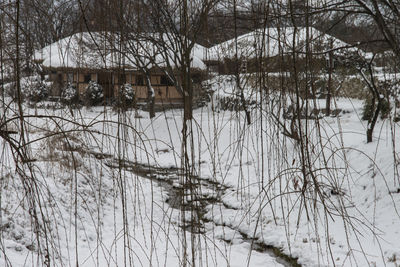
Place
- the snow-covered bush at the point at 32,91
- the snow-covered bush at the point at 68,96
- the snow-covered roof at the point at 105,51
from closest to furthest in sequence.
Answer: the snow-covered roof at the point at 105,51, the snow-covered bush at the point at 32,91, the snow-covered bush at the point at 68,96

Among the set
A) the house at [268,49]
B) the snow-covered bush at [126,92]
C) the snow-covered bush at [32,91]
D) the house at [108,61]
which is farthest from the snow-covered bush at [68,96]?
the house at [268,49]

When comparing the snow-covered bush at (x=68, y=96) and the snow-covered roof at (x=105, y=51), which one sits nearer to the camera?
the snow-covered roof at (x=105, y=51)

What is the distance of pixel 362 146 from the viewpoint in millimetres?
6527

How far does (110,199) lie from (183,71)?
5116mm

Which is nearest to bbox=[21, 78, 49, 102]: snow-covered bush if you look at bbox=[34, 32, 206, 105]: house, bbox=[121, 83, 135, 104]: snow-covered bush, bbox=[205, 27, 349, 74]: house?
bbox=[34, 32, 206, 105]: house

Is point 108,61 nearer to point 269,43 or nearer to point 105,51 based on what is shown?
point 105,51

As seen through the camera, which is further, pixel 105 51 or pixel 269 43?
pixel 269 43

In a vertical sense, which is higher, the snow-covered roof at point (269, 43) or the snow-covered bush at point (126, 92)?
the snow-covered roof at point (269, 43)

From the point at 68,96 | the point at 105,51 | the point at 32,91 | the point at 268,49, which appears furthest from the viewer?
the point at 68,96

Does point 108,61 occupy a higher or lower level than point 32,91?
higher

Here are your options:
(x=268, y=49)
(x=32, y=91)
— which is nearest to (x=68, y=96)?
(x=32, y=91)

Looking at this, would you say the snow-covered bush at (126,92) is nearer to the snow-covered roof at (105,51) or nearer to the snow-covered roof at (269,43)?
the snow-covered roof at (105,51)

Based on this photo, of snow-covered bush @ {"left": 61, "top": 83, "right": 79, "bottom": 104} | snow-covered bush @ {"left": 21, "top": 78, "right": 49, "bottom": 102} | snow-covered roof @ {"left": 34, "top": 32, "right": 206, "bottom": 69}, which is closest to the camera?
snow-covered roof @ {"left": 34, "top": 32, "right": 206, "bottom": 69}

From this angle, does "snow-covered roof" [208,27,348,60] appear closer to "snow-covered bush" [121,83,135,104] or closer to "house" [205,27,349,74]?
"house" [205,27,349,74]
